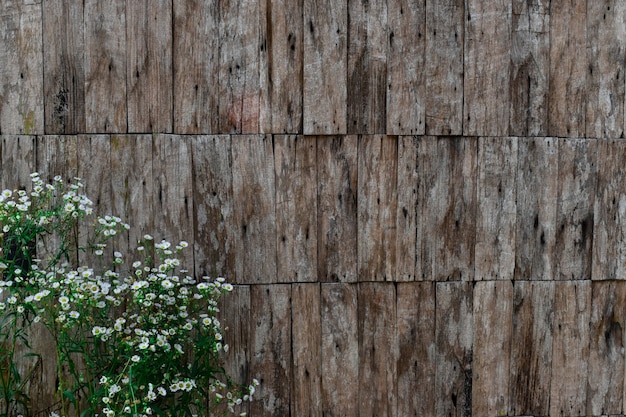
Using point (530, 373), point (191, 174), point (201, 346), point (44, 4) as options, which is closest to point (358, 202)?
point (191, 174)

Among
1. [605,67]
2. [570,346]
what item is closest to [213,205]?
[570,346]

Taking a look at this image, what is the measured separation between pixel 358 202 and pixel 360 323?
0.58 metres

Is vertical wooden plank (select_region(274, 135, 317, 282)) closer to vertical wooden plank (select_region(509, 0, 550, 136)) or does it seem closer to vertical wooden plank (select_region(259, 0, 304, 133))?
vertical wooden plank (select_region(259, 0, 304, 133))

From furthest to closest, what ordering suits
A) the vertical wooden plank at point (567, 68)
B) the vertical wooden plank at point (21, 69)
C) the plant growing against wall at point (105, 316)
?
1. the vertical wooden plank at point (567, 68)
2. the vertical wooden plank at point (21, 69)
3. the plant growing against wall at point (105, 316)

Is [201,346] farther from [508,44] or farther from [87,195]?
[508,44]

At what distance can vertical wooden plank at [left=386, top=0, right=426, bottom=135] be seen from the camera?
298cm

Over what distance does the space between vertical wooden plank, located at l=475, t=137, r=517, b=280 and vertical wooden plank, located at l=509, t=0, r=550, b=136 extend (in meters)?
0.13

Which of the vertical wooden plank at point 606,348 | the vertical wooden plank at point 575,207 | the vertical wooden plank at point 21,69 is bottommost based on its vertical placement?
the vertical wooden plank at point 606,348

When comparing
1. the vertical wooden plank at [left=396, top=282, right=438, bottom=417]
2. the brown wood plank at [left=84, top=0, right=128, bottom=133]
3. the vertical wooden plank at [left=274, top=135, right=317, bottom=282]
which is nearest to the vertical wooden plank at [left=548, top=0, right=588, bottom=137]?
the vertical wooden plank at [left=396, top=282, right=438, bottom=417]

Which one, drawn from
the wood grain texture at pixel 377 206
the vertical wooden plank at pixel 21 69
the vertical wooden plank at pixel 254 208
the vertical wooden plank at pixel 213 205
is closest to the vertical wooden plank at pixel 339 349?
the wood grain texture at pixel 377 206

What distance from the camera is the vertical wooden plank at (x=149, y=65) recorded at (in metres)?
2.88

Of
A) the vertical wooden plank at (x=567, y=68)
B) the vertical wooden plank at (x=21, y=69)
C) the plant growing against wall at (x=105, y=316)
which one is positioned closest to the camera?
the plant growing against wall at (x=105, y=316)

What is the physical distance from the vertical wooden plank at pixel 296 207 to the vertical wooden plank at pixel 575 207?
48.2 inches

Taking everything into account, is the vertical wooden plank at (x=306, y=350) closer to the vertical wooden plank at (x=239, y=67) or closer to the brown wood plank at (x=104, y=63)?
the vertical wooden plank at (x=239, y=67)
